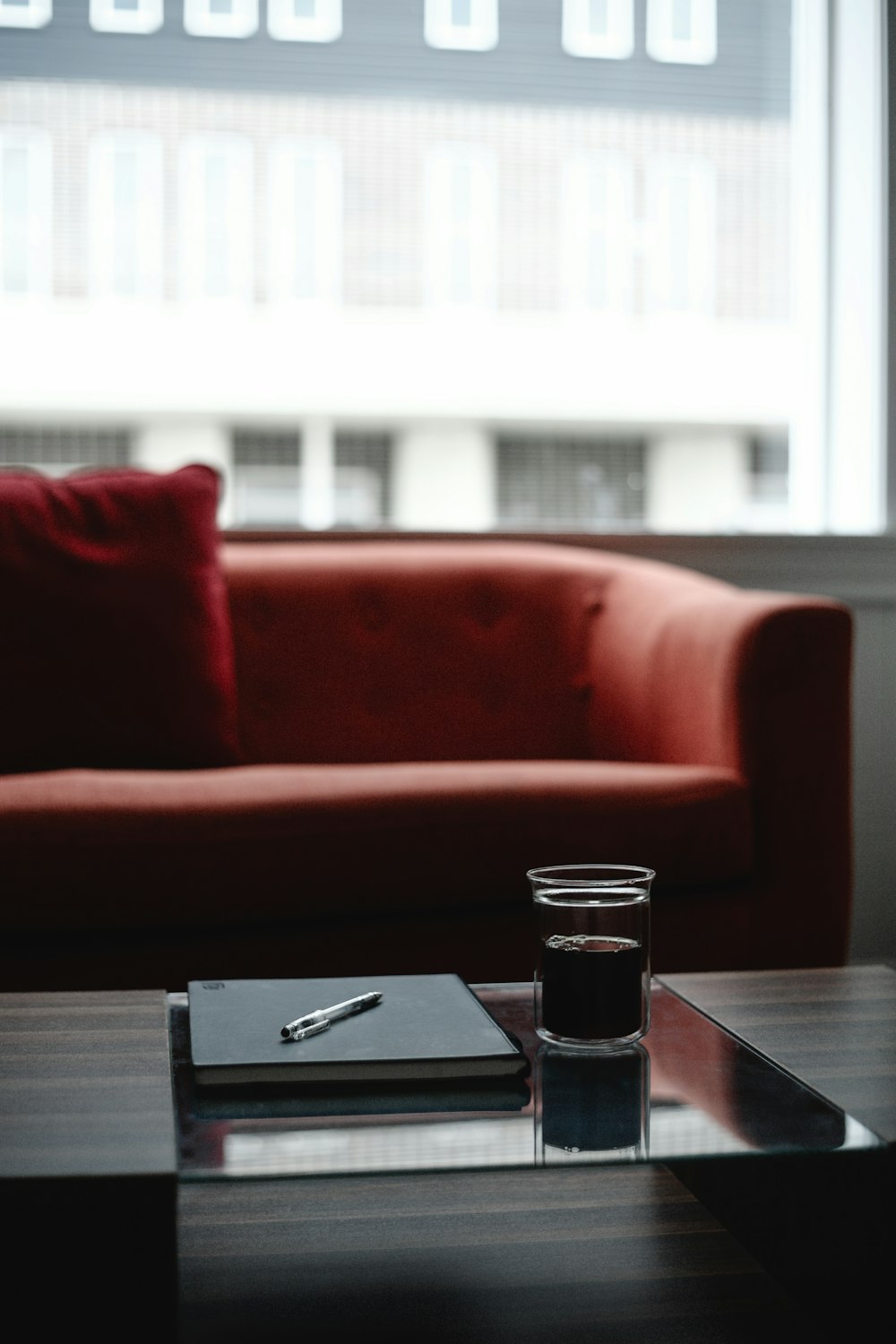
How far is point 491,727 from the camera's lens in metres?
2.40

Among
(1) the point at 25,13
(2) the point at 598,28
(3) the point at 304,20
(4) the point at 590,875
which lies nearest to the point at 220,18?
(3) the point at 304,20

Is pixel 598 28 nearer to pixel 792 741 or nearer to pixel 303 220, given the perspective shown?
pixel 303 220

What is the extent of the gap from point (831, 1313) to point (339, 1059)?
0.42 metres

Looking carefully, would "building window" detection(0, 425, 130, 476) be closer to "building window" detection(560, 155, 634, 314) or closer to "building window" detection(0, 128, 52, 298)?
"building window" detection(0, 128, 52, 298)

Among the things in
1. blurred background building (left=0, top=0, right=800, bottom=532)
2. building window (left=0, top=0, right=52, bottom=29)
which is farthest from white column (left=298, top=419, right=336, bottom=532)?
building window (left=0, top=0, right=52, bottom=29)

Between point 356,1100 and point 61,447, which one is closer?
point 356,1100

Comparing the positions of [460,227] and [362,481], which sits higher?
[460,227]

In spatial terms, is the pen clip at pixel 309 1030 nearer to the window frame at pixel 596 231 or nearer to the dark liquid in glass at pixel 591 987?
the dark liquid in glass at pixel 591 987

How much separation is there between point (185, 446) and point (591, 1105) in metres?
2.25

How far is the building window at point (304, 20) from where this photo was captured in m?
2.84

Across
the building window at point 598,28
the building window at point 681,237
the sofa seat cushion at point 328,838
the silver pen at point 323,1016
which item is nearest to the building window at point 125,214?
the building window at point 598,28

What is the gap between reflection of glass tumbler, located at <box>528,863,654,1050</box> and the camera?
954 millimetres

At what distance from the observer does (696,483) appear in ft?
9.91

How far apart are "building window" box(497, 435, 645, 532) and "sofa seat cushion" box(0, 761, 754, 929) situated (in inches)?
47.8
